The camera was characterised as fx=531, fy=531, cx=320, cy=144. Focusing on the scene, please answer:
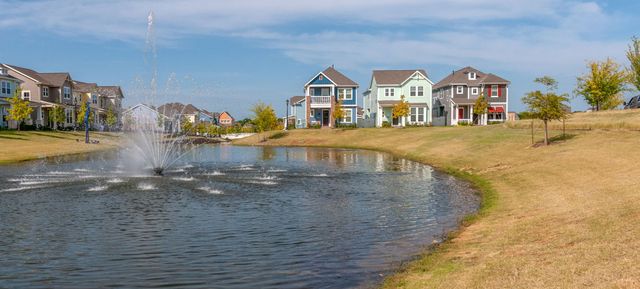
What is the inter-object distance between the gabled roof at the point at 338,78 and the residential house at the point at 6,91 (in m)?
52.7

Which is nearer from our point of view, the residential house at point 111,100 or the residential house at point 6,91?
the residential house at point 6,91

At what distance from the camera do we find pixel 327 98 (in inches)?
3898

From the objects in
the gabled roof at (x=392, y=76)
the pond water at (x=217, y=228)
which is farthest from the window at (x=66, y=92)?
the pond water at (x=217, y=228)

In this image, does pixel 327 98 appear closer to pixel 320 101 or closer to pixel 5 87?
pixel 320 101

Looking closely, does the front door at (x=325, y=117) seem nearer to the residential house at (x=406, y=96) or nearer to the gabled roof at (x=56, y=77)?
the residential house at (x=406, y=96)

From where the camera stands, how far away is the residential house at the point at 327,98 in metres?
98.9

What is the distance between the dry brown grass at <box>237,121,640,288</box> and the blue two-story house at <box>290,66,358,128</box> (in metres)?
60.8

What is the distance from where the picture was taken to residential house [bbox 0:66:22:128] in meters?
80.1

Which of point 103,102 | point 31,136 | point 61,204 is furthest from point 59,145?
point 103,102

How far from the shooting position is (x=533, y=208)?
66.2 ft

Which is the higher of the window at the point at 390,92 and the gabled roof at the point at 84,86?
the gabled roof at the point at 84,86

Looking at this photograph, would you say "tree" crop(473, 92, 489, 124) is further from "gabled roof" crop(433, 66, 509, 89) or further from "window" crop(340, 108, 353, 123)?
"window" crop(340, 108, 353, 123)

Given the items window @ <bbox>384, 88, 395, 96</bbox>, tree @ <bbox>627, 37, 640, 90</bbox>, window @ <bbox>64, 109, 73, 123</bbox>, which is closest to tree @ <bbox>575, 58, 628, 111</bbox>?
tree @ <bbox>627, 37, 640, 90</bbox>

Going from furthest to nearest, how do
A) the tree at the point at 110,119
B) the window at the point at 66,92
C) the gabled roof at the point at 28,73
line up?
the tree at the point at 110,119 → the window at the point at 66,92 → the gabled roof at the point at 28,73
